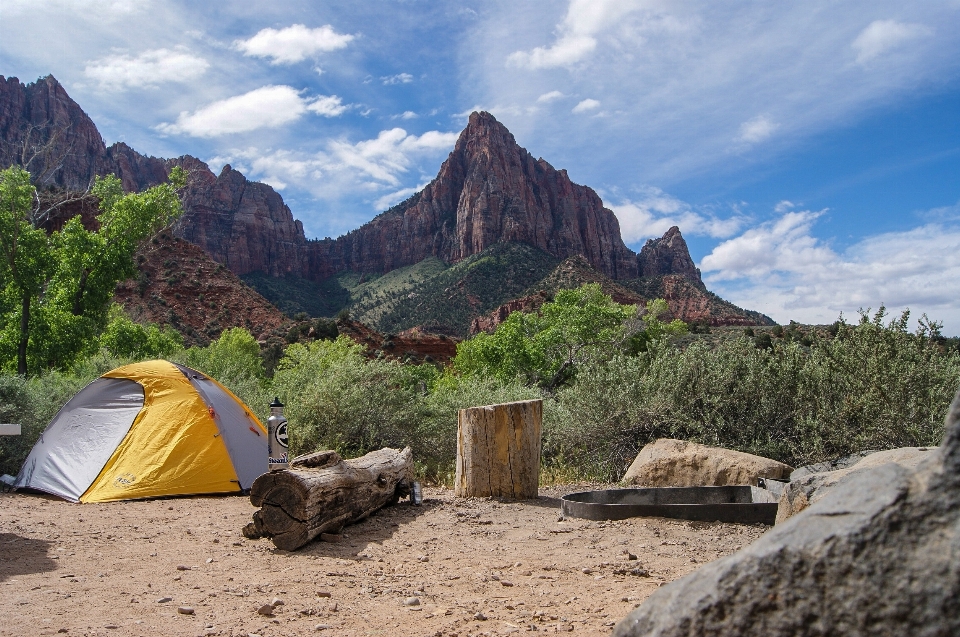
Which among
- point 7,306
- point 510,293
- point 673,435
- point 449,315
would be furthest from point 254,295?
point 673,435

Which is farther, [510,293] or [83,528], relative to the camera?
[510,293]

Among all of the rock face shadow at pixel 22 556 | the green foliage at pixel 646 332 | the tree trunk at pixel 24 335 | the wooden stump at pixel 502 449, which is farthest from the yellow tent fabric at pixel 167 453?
the green foliage at pixel 646 332

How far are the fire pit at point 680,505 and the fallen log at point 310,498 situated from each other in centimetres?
198

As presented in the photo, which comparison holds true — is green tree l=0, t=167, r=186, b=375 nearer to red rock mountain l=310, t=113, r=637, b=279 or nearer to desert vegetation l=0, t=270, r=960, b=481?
desert vegetation l=0, t=270, r=960, b=481

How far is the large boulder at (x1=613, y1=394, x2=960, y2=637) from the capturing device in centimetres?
148

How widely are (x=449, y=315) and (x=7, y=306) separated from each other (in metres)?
53.4

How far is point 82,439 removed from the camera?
31.0ft

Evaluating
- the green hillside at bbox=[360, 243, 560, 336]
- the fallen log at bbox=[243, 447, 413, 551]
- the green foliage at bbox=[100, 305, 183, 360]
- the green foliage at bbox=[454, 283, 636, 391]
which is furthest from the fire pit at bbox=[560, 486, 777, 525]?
the green hillside at bbox=[360, 243, 560, 336]

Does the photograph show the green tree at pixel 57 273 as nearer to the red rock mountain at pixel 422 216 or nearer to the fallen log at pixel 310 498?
the fallen log at pixel 310 498

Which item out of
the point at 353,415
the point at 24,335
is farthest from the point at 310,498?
the point at 24,335

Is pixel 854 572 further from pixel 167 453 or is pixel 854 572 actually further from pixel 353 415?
pixel 353 415

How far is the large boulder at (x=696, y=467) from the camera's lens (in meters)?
7.84

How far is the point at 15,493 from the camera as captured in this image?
9391mm

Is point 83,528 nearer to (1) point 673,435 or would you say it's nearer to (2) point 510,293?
(1) point 673,435
